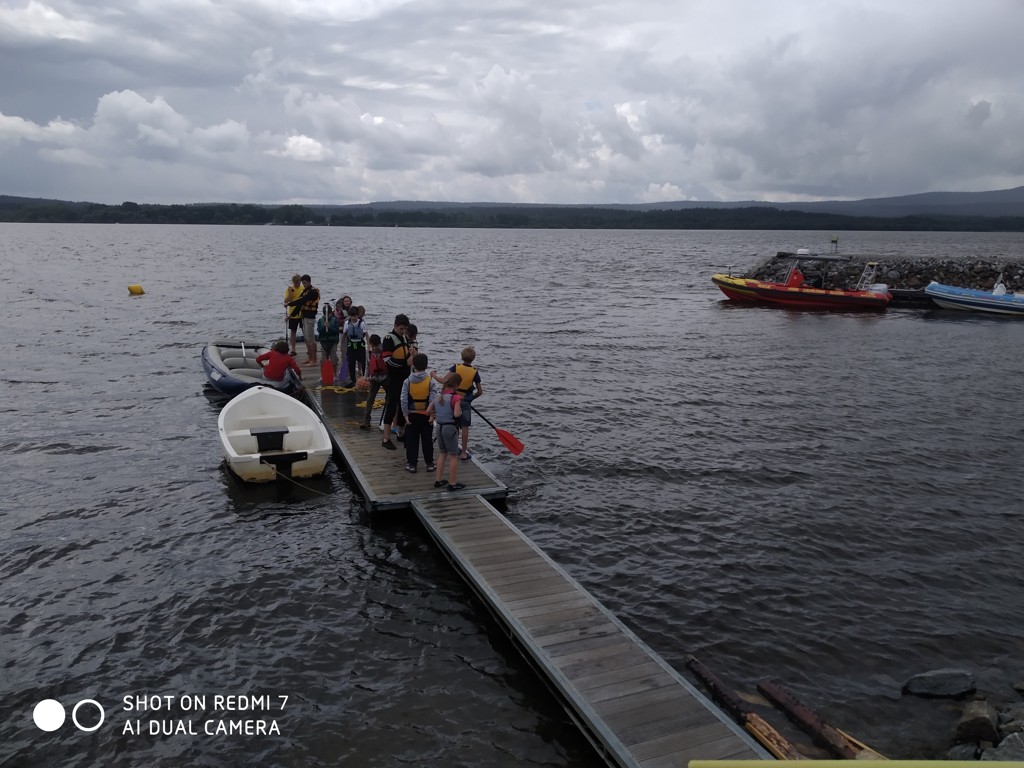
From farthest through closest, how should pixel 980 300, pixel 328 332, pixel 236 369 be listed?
pixel 980 300, pixel 236 369, pixel 328 332

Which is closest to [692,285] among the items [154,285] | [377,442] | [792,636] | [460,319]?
[460,319]

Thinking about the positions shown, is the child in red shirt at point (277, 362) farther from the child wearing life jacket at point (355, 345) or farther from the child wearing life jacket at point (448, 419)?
the child wearing life jacket at point (448, 419)

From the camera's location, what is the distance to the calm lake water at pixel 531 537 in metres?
7.33

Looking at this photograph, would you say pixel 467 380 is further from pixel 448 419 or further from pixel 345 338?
pixel 345 338

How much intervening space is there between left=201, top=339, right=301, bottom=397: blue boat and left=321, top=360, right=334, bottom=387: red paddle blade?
3.94 ft

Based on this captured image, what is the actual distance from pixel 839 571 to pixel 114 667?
9.78m

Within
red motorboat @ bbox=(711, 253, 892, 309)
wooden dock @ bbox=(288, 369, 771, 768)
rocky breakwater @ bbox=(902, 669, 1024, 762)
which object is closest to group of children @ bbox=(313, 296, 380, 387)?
wooden dock @ bbox=(288, 369, 771, 768)

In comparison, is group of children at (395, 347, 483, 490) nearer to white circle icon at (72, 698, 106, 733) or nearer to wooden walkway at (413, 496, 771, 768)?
wooden walkway at (413, 496, 771, 768)

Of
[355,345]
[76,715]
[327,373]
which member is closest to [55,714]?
[76,715]

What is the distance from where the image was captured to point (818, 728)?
23.0ft

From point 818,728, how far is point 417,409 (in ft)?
23.8

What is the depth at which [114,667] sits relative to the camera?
7941 millimetres

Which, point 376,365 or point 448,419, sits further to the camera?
point 376,365

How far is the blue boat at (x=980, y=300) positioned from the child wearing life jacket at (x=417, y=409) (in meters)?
39.4
